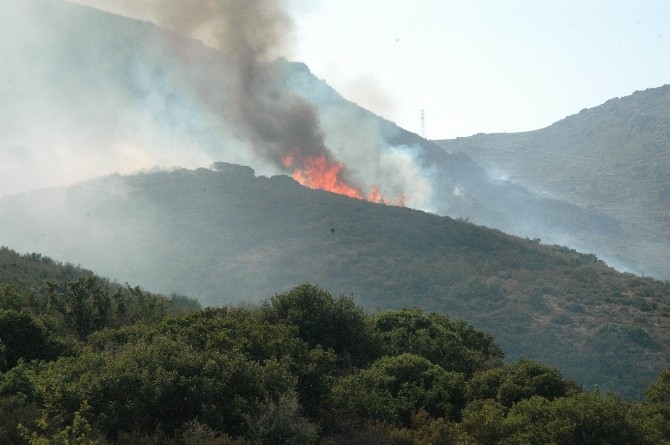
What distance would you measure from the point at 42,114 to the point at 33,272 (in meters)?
79.7

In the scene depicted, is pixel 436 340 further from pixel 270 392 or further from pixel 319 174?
pixel 319 174

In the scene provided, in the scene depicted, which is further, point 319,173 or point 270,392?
point 319,173

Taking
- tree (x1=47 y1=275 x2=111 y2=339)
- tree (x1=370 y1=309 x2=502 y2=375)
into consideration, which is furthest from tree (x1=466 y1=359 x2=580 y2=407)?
tree (x1=47 y1=275 x2=111 y2=339)

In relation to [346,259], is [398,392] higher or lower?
lower

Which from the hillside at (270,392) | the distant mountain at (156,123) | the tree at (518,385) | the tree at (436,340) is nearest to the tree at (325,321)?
the hillside at (270,392)

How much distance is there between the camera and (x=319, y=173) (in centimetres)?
10612

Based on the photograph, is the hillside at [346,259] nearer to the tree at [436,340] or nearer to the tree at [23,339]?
the tree at [436,340]

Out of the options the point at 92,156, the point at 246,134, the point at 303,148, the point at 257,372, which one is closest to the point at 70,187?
the point at 92,156

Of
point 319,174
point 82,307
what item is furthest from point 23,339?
point 319,174

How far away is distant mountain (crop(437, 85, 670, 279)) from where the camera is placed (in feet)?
421

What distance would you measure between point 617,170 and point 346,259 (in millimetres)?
99747

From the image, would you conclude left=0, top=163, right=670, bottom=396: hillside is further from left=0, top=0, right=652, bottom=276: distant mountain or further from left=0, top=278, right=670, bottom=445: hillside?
left=0, top=278, right=670, bottom=445: hillside

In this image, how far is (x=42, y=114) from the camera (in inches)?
4530

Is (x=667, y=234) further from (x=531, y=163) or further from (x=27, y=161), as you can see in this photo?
(x=27, y=161)
